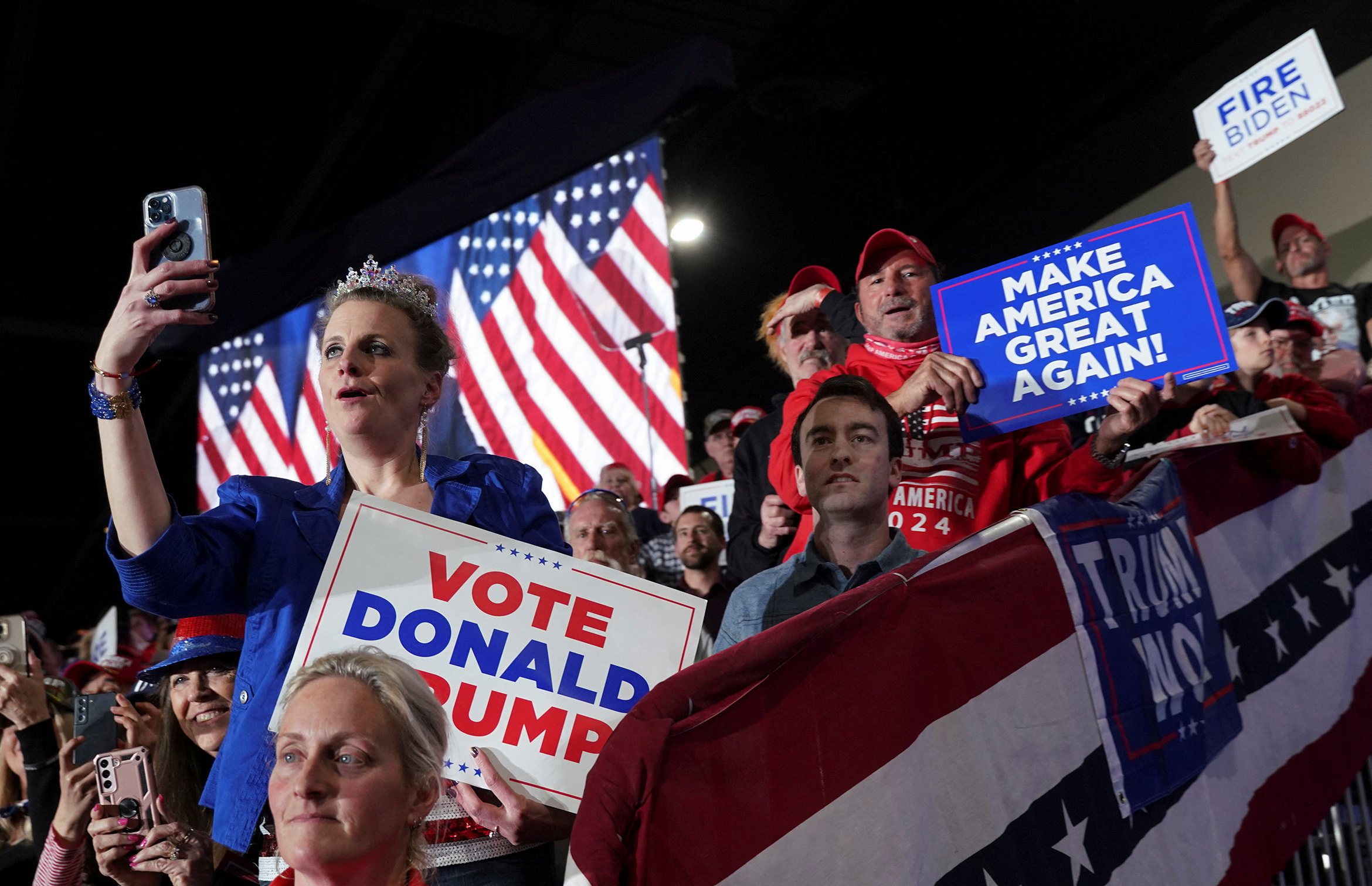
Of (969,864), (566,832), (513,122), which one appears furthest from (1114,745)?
(513,122)

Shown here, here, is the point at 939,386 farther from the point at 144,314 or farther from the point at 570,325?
the point at 570,325

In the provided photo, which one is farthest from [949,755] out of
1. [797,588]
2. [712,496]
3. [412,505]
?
[712,496]

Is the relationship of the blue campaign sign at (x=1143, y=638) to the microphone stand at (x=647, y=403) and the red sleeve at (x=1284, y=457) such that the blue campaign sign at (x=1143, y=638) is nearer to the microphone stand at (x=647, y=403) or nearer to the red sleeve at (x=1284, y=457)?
the red sleeve at (x=1284, y=457)

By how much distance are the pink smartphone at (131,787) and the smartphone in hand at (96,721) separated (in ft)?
1.54

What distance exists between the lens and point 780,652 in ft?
5.59

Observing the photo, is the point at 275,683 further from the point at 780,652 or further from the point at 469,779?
the point at 780,652

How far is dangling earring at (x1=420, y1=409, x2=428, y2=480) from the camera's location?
2121 millimetres

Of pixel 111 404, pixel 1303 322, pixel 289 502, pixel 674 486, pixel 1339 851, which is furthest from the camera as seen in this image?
pixel 674 486

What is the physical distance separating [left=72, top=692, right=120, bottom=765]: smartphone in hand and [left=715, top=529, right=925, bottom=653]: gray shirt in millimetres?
1565

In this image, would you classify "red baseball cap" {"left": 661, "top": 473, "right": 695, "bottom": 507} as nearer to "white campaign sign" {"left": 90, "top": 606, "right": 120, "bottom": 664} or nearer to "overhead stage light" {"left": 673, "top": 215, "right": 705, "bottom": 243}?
"white campaign sign" {"left": 90, "top": 606, "right": 120, "bottom": 664}

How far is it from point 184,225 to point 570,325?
5435mm

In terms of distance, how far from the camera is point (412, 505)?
203cm

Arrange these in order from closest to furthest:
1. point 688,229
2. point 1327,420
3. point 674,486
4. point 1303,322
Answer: point 1327,420 → point 1303,322 → point 674,486 → point 688,229

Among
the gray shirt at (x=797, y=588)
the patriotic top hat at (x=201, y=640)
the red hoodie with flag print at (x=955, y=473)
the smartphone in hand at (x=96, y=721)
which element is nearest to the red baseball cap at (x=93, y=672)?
the smartphone in hand at (x=96, y=721)
